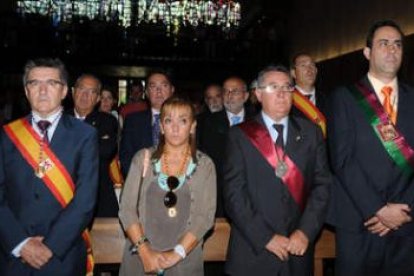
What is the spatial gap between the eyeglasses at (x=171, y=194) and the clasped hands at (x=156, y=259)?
19cm

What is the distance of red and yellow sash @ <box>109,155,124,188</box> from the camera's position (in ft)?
11.6

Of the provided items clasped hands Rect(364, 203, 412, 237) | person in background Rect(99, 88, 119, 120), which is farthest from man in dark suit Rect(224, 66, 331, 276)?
person in background Rect(99, 88, 119, 120)

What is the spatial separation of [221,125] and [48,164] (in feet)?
5.37

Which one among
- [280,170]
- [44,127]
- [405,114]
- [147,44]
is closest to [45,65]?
[44,127]

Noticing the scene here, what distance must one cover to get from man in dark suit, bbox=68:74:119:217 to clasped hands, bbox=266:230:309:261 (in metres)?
1.41

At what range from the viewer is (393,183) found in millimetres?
2395

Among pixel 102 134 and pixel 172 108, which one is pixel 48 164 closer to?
pixel 172 108

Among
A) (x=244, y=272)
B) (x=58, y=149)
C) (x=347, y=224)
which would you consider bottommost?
(x=244, y=272)

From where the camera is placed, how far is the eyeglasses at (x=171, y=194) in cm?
228

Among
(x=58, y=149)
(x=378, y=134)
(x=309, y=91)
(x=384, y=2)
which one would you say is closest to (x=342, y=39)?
(x=384, y=2)

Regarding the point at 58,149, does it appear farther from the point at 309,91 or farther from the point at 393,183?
the point at 309,91

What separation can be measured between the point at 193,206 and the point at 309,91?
1.66 m

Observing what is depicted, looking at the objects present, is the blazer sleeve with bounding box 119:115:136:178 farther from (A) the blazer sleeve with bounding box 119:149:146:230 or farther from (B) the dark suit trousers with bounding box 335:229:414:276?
(B) the dark suit trousers with bounding box 335:229:414:276

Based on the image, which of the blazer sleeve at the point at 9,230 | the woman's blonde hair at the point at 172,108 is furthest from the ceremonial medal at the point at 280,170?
the blazer sleeve at the point at 9,230
